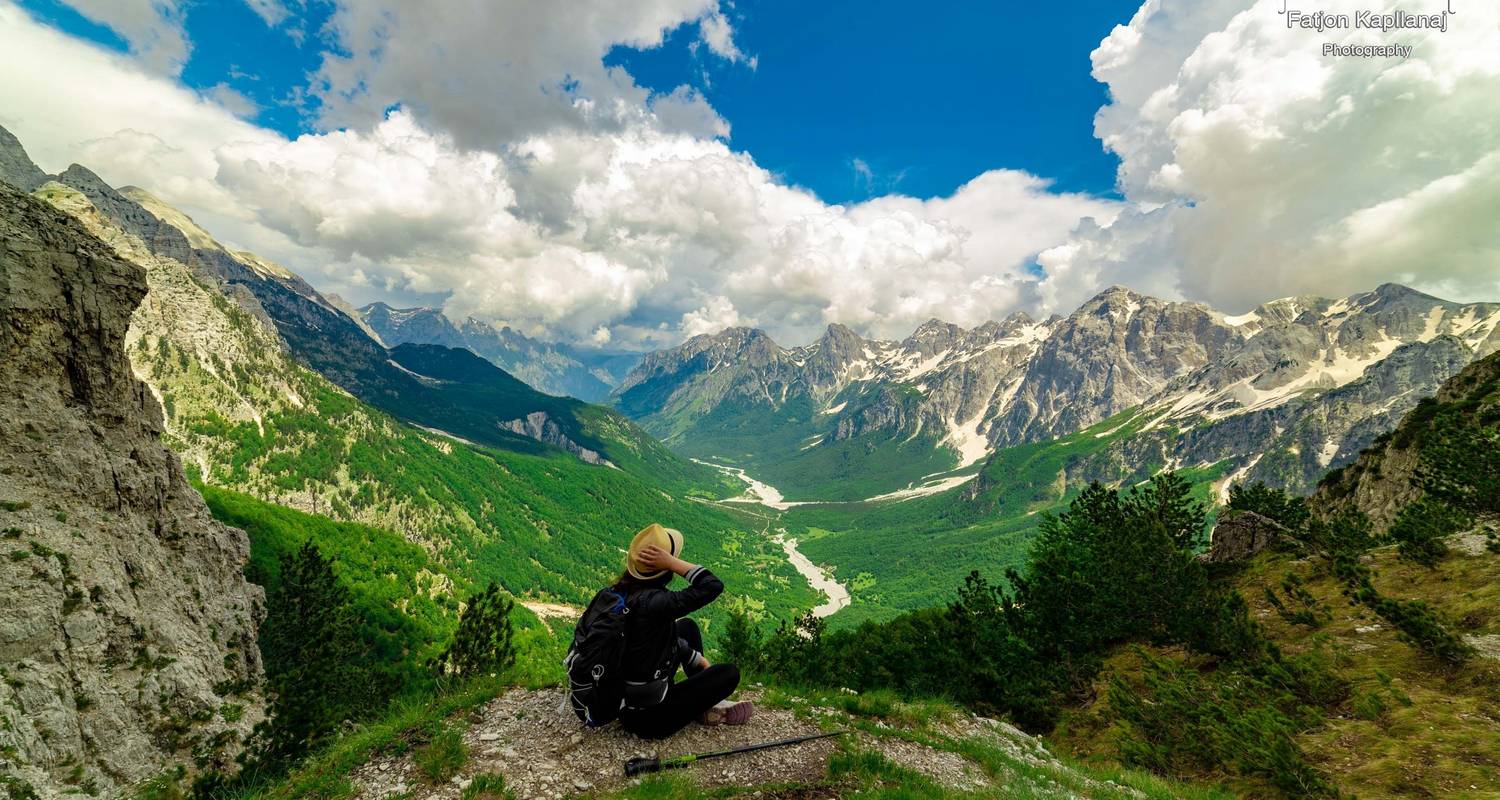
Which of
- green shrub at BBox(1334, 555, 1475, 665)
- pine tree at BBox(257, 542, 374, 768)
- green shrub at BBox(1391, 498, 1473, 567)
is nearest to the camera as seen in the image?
green shrub at BBox(1334, 555, 1475, 665)

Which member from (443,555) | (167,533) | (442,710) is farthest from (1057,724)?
(443,555)

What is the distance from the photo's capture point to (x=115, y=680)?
26484 millimetres

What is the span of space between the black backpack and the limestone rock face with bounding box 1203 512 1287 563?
1855 inches

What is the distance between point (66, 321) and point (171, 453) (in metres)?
12.7

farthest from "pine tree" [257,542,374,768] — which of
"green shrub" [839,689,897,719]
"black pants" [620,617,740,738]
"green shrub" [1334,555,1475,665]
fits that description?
"green shrub" [1334,555,1475,665]

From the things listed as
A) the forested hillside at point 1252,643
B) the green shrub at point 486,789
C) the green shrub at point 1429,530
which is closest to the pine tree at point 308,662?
the green shrub at point 486,789

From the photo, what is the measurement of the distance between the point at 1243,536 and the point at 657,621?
49.0 metres

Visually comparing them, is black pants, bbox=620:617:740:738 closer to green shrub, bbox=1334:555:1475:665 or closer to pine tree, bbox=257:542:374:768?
pine tree, bbox=257:542:374:768

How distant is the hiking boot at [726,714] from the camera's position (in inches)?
469

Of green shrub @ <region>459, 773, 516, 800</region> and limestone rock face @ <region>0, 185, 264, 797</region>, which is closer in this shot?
green shrub @ <region>459, 773, 516, 800</region>

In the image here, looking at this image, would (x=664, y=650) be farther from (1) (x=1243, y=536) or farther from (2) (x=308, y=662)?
(1) (x=1243, y=536)

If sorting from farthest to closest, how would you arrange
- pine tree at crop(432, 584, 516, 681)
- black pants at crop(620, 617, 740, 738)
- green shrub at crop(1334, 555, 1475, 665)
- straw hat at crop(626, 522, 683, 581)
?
pine tree at crop(432, 584, 516, 681)
green shrub at crop(1334, 555, 1475, 665)
black pants at crop(620, 617, 740, 738)
straw hat at crop(626, 522, 683, 581)

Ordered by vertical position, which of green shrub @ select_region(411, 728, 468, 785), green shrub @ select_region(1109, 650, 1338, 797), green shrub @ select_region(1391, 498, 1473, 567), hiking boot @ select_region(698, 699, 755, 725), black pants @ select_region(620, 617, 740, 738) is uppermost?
green shrub @ select_region(1391, 498, 1473, 567)

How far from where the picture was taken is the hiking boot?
11906mm
